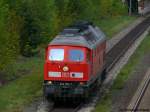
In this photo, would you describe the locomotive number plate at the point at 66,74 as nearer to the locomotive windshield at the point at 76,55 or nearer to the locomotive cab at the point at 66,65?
the locomotive cab at the point at 66,65

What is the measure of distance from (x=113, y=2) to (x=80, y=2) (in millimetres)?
28529

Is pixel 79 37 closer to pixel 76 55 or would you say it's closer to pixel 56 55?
pixel 76 55

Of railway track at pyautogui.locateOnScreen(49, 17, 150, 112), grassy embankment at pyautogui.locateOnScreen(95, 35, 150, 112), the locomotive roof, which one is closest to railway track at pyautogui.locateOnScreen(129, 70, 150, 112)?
grassy embankment at pyautogui.locateOnScreen(95, 35, 150, 112)

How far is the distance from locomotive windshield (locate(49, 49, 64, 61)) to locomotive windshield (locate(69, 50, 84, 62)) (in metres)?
0.41

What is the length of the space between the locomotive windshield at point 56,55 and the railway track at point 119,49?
2.23 meters

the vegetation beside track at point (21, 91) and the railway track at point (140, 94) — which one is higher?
the vegetation beside track at point (21, 91)

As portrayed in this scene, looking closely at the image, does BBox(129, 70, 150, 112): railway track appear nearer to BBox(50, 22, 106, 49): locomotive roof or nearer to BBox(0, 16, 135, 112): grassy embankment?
BBox(50, 22, 106, 49): locomotive roof

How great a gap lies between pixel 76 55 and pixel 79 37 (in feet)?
3.62

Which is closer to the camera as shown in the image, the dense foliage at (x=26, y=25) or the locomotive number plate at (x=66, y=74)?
the locomotive number plate at (x=66, y=74)

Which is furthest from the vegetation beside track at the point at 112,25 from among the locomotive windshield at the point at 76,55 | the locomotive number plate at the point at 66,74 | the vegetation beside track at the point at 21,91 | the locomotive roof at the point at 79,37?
the locomotive number plate at the point at 66,74

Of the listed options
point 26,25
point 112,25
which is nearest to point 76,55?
point 26,25

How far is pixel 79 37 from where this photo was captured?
25719mm

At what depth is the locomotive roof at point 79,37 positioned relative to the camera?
2523 cm

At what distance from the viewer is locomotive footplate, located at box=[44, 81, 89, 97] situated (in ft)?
80.4
